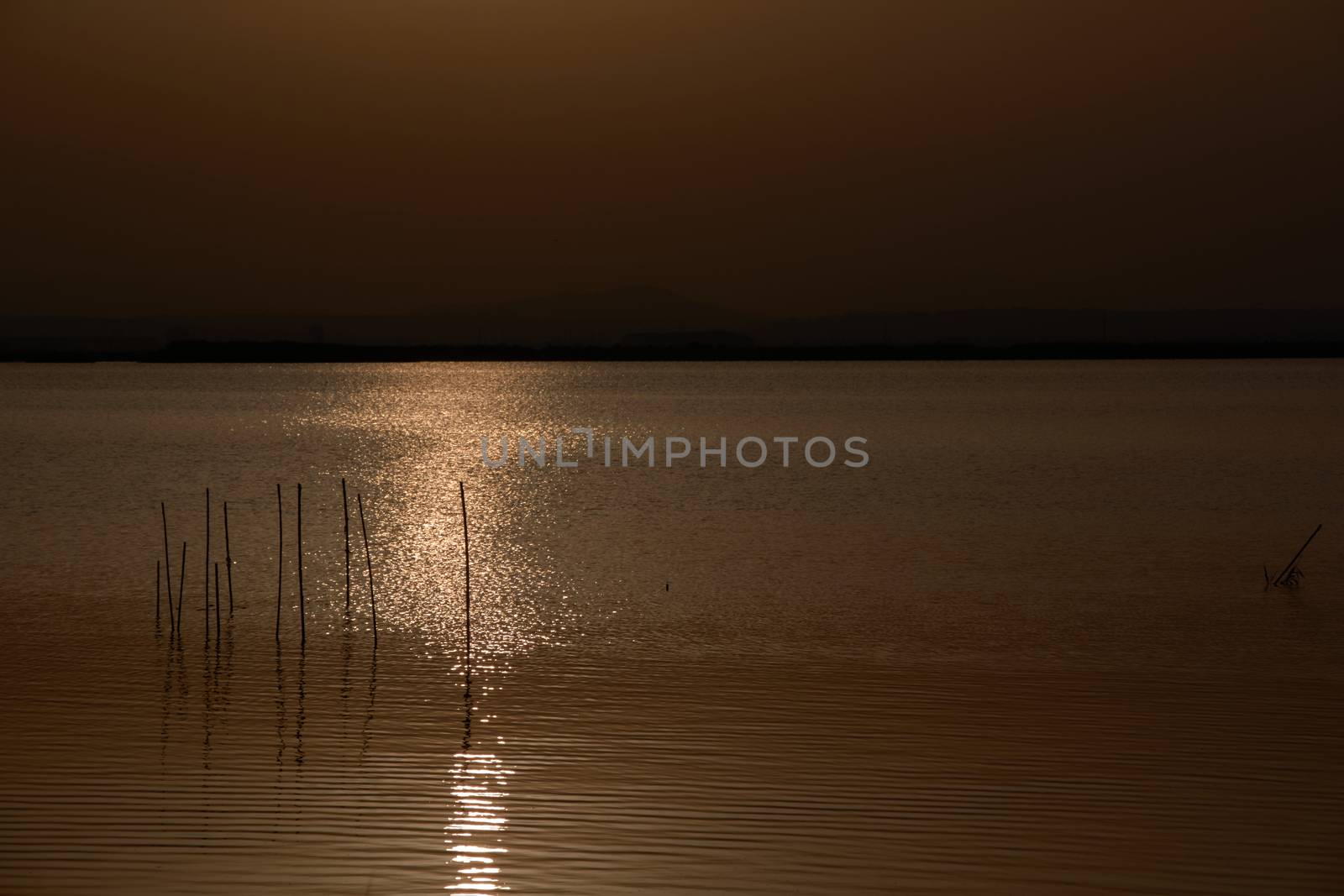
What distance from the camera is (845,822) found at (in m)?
9.08

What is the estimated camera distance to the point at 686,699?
12938 mm

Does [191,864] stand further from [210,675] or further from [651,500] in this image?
[651,500]

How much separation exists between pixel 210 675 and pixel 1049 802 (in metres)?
8.50

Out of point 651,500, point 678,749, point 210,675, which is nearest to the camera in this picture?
point 678,749

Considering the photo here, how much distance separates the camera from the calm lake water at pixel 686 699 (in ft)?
27.9

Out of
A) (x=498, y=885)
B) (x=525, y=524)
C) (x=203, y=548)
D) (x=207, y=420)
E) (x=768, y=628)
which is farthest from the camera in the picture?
(x=207, y=420)

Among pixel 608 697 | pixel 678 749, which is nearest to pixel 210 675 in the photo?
pixel 608 697

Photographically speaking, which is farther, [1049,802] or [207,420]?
[207,420]

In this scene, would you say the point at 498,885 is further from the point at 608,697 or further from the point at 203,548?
the point at 203,548

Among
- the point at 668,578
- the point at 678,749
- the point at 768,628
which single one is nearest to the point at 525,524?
the point at 668,578

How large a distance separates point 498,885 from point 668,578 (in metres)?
14.0

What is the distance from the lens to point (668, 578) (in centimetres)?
2189

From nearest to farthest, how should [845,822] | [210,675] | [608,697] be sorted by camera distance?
[845,822]
[608,697]
[210,675]

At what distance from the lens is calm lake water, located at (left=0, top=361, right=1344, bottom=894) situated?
8492mm
